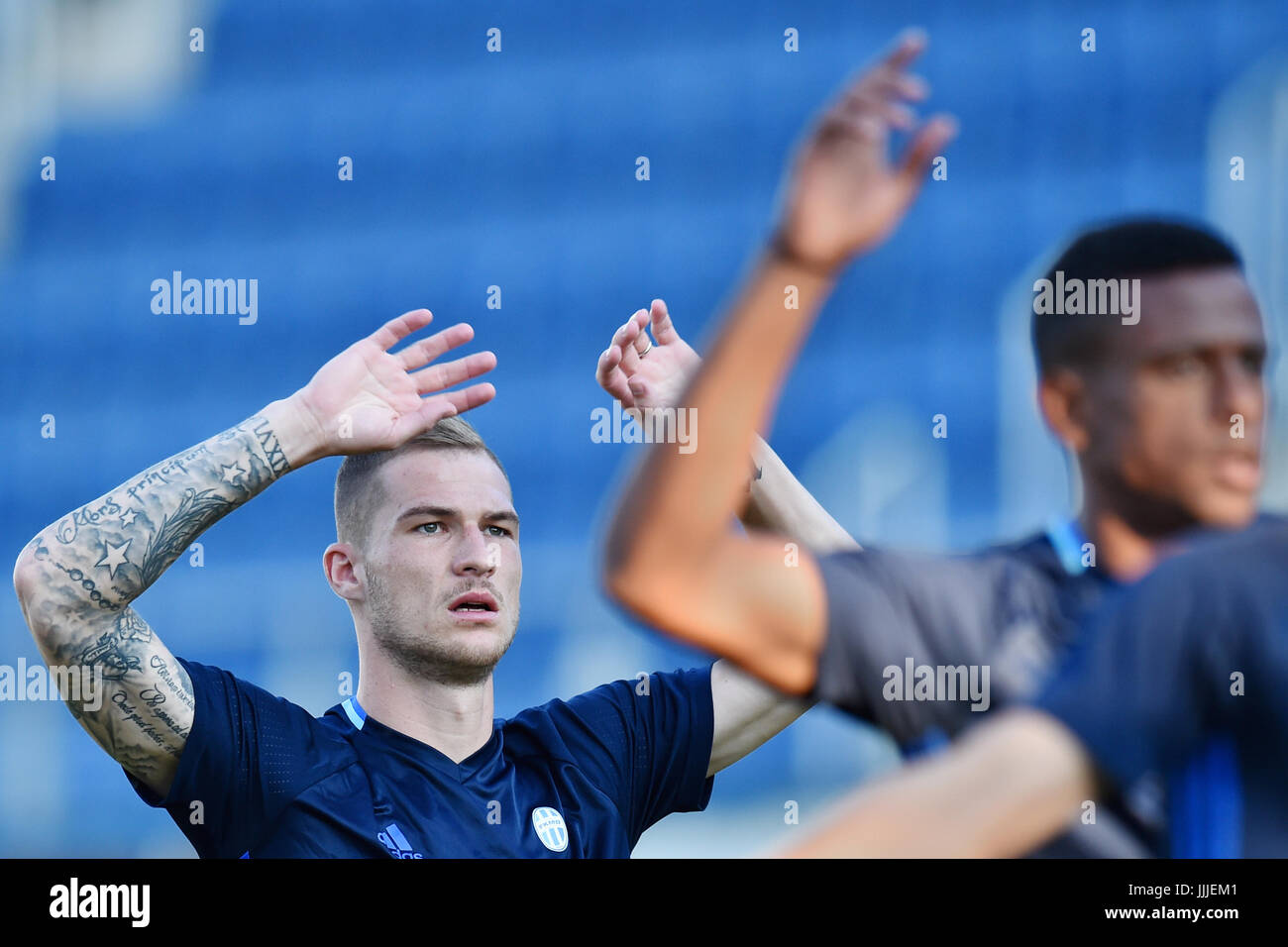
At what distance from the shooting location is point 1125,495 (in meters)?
2.47

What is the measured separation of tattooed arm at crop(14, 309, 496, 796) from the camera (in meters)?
3.34

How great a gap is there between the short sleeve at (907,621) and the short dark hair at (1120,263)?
0.34m

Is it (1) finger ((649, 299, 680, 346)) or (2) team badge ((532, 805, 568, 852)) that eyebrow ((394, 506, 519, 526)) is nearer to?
(1) finger ((649, 299, 680, 346))

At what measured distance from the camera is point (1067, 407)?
2523 millimetres

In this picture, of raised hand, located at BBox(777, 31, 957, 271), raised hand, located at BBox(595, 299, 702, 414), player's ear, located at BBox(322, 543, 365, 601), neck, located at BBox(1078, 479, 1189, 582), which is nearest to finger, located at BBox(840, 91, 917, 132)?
raised hand, located at BBox(777, 31, 957, 271)

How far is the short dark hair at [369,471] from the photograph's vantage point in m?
3.86

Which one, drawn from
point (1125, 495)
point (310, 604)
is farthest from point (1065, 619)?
point (310, 604)

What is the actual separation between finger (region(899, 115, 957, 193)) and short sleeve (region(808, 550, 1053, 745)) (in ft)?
2.03

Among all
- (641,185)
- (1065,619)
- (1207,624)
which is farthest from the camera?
(641,185)

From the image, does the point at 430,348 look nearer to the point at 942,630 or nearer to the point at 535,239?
the point at 942,630

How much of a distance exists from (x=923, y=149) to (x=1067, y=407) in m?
0.64

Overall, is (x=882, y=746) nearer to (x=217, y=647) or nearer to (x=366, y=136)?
(x=217, y=647)

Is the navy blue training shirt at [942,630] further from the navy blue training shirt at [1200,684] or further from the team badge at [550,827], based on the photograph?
the team badge at [550,827]
